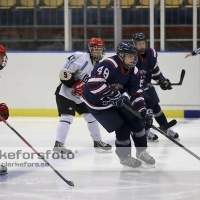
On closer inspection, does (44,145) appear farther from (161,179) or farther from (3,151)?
(161,179)

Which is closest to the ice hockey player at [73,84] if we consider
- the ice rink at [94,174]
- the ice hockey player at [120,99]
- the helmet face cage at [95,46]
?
the helmet face cage at [95,46]

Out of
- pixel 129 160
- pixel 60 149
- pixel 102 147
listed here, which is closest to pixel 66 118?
pixel 60 149

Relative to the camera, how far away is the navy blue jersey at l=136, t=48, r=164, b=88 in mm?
5832

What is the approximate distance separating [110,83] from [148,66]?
1.38 m

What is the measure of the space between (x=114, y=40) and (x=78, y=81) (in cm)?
300

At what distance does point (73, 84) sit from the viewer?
17.6 ft

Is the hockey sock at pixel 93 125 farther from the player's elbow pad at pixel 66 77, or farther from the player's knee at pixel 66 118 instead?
the player's elbow pad at pixel 66 77

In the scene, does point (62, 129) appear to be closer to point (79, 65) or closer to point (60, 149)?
point (60, 149)

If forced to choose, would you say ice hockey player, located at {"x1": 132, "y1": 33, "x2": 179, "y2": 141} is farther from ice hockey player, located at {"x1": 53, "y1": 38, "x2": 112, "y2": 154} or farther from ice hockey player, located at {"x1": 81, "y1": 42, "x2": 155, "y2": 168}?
ice hockey player, located at {"x1": 81, "y1": 42, "x2": 155, "y2": 168}

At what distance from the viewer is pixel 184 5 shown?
27.6ft

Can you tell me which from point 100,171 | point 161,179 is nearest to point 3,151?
point 100,171

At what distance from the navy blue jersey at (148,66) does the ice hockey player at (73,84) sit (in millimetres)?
580

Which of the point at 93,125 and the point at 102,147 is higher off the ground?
the point at 93,125

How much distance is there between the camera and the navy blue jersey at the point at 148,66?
5.83m
